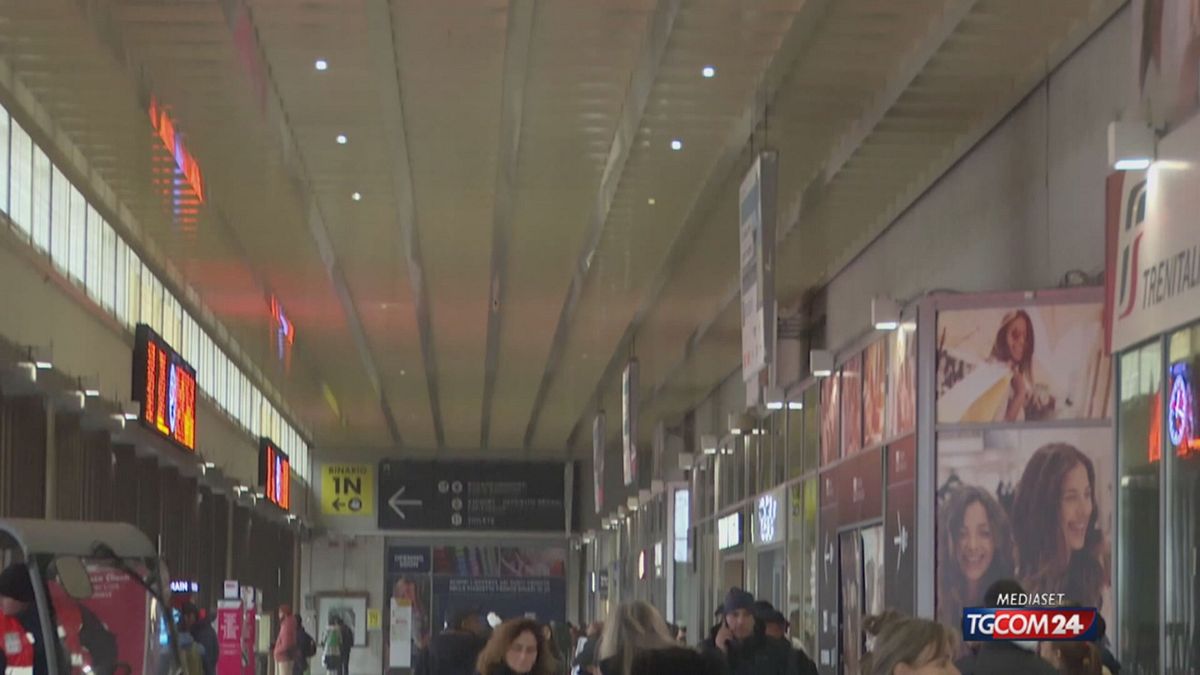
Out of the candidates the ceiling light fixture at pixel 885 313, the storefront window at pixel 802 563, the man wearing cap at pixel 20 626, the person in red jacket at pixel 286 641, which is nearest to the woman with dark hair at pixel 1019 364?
the ceiling light fixture at pixel 885 313

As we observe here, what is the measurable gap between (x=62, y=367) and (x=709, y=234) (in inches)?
255

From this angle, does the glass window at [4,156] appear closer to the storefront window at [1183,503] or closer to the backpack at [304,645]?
the storefront window at [1183,503]

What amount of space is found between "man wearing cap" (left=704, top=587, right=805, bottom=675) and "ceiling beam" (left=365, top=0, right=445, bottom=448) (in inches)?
192

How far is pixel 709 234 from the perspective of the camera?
2000 cm

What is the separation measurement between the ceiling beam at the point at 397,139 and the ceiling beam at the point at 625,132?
5.47ft

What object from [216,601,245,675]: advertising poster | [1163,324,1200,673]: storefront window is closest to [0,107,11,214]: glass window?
[1163,324,1200,673]: storefront window

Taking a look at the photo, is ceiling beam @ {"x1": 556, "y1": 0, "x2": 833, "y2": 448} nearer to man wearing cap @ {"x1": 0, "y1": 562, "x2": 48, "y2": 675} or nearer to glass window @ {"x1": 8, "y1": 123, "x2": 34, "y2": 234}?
glass window @ {"x1": 8, "y1": 123, "x2": 34, "y2": 234}

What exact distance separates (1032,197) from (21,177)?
7.85 meters

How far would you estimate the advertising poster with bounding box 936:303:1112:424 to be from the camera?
1237cm

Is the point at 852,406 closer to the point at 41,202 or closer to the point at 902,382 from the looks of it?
the point at 902,382

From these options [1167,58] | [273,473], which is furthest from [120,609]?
[273,473]

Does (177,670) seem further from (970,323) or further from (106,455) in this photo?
(106,455)

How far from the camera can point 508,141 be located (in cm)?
1578

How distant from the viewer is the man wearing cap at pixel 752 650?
905 centimetres
